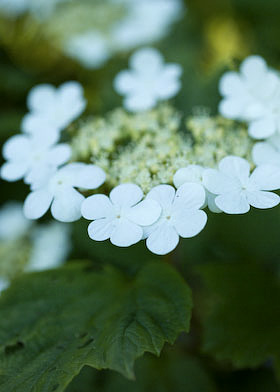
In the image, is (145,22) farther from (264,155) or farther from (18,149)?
(264,155)

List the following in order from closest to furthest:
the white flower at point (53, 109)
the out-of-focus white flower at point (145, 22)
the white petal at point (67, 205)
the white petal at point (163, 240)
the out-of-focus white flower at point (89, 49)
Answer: the white petal at point (163, 240)
the white petal at point (67, 205)
the white flower at point (53, 109)
the out-of-focus white flower at point (89, 49)
the out-of-focus white flower at point (145, 22)

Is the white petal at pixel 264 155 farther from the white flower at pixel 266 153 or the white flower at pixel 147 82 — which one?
the white flower at pixel 147 82

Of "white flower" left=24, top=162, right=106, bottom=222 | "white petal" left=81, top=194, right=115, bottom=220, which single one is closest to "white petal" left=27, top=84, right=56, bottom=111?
"white flower" left=24, top=162, right=106, bottom=222

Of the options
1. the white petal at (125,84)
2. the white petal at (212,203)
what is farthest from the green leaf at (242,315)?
the white petal at (125,84)

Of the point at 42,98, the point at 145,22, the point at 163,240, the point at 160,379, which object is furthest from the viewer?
the point at 145,22

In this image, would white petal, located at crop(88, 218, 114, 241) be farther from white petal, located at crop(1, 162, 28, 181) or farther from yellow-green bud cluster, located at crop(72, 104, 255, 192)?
white petal, located at crop(1, 162, 28, 181)

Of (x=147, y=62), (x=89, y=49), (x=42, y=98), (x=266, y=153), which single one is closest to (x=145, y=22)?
(x=89, y=49)

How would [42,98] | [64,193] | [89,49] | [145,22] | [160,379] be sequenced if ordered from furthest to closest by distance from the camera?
[145,22] < [89,49] < [42,98] < [160,379] < [64,193]

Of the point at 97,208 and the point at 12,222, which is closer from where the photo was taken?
the point at 97,208

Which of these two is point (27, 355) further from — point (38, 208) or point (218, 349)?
point (218, 349)
